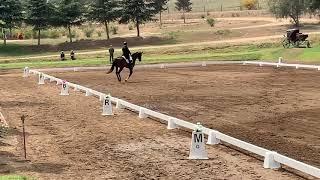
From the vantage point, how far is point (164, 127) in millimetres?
17953

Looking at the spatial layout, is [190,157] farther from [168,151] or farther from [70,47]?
[70,47]

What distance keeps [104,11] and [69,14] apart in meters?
5.57

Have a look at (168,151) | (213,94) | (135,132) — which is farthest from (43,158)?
(213,94)

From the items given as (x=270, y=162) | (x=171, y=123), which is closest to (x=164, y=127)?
(x=171, y=123)

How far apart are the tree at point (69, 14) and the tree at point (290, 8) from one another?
29591mm

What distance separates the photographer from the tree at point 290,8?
3290 inches

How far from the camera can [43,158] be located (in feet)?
44.3

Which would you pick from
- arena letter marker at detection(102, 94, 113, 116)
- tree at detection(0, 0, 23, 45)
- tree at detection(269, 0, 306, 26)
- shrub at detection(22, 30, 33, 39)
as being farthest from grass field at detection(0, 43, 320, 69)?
shrub at detection(22, 30, 33, 39)

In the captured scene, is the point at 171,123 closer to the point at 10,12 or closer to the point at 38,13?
the point at 10,12

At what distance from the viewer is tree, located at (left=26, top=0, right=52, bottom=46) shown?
7638cm

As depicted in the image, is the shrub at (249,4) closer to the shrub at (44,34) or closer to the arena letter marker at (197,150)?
the shrub at (44,34)

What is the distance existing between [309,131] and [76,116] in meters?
8.44

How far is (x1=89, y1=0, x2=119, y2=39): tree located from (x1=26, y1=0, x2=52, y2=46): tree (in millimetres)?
7265

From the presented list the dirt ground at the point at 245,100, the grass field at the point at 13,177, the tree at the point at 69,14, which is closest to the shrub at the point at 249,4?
the tree at the point at 69,14
